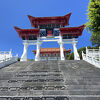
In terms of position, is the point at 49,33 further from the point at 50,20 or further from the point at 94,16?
the point at 94,16

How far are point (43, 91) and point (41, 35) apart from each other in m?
16.6

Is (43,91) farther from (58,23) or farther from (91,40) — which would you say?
(91,40)

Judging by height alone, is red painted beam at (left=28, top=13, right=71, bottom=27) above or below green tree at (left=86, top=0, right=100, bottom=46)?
above

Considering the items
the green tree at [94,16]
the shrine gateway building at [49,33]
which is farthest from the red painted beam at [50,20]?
the green tree at [94,16]

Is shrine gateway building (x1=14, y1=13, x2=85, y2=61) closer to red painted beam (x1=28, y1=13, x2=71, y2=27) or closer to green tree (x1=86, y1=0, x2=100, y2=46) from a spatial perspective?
red painted beam (x1=28, y1=13, x2=71, y2=27)

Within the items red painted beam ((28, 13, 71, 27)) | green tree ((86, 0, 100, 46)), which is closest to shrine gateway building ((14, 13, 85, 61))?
red painted beam ((28, 13, 71, 27))

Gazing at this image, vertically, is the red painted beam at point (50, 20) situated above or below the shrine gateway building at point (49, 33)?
above

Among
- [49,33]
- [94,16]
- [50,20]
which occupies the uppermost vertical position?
[50,20]

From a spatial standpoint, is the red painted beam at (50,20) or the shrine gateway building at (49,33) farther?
the red painted beam at (50,20)

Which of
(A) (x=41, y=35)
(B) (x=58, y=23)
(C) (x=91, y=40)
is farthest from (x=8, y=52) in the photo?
(C) (x=91, y=40)

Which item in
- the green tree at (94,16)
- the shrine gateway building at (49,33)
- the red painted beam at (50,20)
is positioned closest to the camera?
the green tree at (94,16)

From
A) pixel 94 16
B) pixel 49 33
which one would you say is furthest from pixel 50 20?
pixel 94 16

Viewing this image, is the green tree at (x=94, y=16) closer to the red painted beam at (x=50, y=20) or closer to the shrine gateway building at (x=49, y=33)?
the shrine gateway building at (x=49, y=33)

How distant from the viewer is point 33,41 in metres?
18.3
